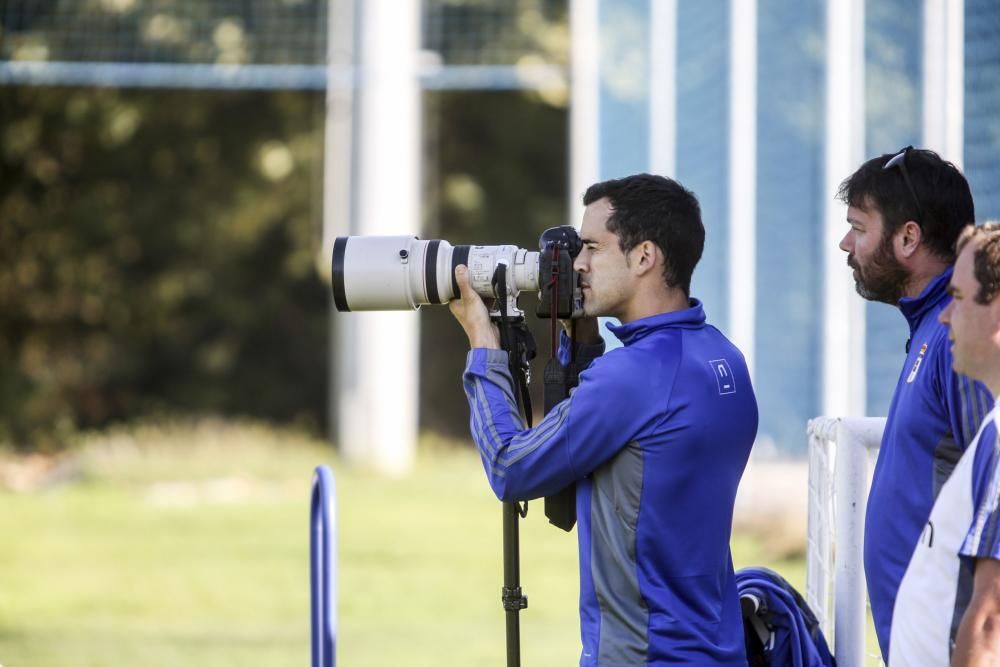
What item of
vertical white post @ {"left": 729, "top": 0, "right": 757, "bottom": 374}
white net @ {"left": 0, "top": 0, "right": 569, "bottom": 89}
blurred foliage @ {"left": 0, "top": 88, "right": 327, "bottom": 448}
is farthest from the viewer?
blurred foliage @ {"left": 0, "top": 88, "right": 327, "bottom": 448}

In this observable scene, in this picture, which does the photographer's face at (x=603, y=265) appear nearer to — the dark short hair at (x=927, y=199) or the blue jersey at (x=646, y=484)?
the blue jersey at (x=646, y=484)

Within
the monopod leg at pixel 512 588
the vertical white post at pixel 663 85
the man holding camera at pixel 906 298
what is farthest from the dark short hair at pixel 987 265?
the vertical white post at pixel 663 85

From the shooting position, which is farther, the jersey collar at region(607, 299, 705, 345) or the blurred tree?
the blurred tree

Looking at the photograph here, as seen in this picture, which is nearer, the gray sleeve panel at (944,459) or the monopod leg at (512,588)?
the gray sleeve panel at (944,459)

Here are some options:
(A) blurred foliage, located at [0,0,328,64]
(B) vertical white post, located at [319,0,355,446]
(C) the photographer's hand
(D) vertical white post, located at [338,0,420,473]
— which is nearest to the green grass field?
(D) vertical white post, located at [338,0,420,473]

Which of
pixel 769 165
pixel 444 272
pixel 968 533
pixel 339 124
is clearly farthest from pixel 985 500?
pixel 339 124

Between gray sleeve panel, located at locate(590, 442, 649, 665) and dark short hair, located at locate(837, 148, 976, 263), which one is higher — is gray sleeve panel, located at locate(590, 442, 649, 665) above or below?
below

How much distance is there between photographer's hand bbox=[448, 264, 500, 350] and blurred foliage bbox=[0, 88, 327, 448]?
1402 cm

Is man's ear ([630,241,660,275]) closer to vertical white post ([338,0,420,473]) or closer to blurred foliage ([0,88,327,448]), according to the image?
vertical white post ([338,0,420,473])

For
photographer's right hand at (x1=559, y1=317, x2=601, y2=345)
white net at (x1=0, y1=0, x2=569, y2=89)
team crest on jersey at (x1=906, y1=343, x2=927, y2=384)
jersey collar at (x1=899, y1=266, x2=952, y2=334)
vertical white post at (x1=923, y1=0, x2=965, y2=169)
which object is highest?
white net at (x1=0, y1=0, x2=569, y2=89)

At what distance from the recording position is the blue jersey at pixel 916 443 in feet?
8.52

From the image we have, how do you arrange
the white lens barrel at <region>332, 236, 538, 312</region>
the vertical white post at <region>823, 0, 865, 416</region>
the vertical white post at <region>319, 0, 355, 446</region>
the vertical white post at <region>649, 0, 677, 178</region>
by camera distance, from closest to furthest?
the white lens barrel at <region>332, 236, 538, 312</region> → the vertical white post at <region>823, 0, 865, 416</region> → the vertical white post at <region>649, 0, 677, 178</region> → the vertical white post at <region>319, 0, 355, 446</region>

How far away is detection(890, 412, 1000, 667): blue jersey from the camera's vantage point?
7.38 ft

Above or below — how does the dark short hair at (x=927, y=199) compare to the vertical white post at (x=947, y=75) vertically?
below
